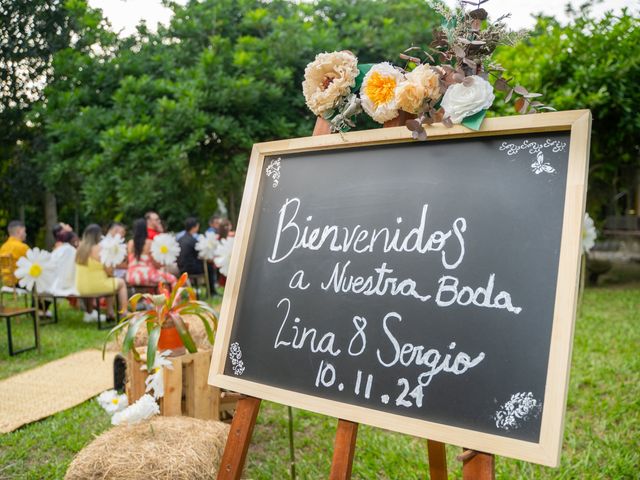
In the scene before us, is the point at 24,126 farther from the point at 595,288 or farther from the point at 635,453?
the point at 635,453

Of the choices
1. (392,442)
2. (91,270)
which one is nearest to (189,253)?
(91,270)

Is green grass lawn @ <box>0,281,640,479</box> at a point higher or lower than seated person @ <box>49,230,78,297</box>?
lower

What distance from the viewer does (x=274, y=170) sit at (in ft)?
6.14

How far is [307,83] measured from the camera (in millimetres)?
1728

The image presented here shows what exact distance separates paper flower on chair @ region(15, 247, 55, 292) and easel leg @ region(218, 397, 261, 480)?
3876 millimetres

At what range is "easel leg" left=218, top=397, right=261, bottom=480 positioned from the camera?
1693 mm

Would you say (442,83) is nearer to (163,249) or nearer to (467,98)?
(467,98)

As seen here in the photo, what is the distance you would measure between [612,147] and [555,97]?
5.85 ft

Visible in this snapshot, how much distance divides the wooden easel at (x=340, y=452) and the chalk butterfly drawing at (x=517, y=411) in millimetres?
99

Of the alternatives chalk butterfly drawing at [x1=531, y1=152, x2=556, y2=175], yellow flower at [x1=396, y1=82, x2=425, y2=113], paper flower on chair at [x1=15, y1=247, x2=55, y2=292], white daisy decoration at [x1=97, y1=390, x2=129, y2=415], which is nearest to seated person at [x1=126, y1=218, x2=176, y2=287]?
paper flower on chair at [x1=15, y1=247, x2=55, y2=292]

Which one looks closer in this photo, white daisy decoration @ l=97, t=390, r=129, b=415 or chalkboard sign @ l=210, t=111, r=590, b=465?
chalkboard sign @ l=210, t=111, r=590, b=465

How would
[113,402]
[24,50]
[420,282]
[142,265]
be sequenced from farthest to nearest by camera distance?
[24,50], [142,265], [113,402], [420,282]

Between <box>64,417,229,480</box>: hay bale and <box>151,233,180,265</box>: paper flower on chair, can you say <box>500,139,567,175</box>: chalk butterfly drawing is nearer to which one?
<box>64,417,229,480</box>: hay bale

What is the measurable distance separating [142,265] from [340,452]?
5.55m
